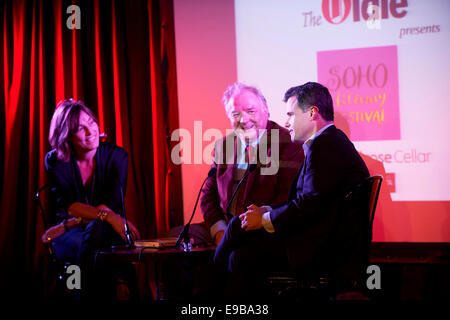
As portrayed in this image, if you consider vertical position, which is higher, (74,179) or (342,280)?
(74,179)

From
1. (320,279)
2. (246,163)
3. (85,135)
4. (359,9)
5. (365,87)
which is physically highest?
(359,9)

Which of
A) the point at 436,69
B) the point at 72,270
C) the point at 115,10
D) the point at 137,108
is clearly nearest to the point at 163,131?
the point at 137,108

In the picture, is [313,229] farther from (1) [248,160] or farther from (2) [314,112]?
(1) [248,160]

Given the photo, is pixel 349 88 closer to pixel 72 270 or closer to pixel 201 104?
pixel 201 104

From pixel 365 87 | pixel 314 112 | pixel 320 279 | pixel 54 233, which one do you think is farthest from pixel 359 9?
pixel 54 233

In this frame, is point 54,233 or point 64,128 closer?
point 54,233

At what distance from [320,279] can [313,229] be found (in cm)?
24

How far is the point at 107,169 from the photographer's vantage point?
3.27 metres

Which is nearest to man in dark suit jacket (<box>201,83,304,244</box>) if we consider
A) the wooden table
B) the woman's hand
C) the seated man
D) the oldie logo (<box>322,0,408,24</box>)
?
the seated man

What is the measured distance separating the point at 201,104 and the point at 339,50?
111cm

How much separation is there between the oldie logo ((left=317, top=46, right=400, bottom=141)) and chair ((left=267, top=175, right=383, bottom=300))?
3.94ft

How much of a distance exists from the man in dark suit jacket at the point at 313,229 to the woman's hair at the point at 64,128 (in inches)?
55.3

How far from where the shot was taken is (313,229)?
7.45ft
